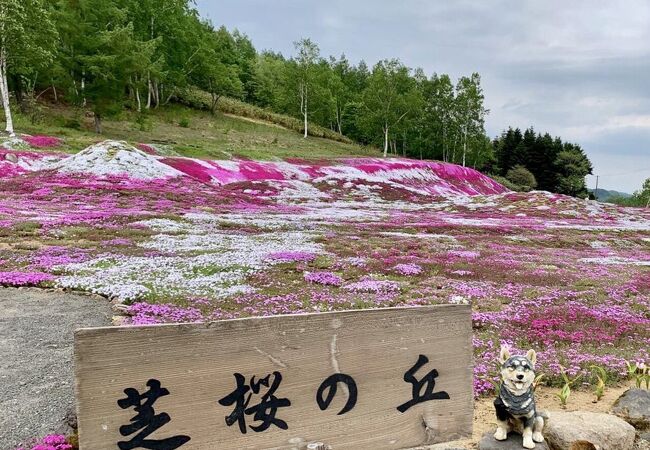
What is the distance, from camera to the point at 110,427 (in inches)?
120

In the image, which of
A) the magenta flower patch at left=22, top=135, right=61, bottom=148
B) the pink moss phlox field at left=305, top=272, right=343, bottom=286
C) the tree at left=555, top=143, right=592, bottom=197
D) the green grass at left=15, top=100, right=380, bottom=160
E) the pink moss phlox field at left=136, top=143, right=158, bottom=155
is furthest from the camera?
the tree at left=555, top=143, right=592, bottom=197

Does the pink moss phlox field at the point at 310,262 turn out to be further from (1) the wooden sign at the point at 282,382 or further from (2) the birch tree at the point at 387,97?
(2) the birch tree at the point at 387,97

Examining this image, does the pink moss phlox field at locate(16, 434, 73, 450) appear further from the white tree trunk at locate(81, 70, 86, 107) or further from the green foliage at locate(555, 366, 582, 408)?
the white tree trunk at locate(81, 70, 86, 107)

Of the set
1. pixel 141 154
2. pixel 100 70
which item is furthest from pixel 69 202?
pixel 100 70

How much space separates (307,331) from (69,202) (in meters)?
24.7

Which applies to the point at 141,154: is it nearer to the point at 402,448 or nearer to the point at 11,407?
the point at 11,407

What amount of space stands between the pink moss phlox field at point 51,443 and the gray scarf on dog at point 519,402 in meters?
4.19

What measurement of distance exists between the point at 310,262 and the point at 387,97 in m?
63.8

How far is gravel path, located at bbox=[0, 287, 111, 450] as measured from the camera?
16.0 feet

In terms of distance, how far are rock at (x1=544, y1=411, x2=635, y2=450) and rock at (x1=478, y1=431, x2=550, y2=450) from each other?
242 millimetres

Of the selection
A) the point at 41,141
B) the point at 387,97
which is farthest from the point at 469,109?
the point at 41,141

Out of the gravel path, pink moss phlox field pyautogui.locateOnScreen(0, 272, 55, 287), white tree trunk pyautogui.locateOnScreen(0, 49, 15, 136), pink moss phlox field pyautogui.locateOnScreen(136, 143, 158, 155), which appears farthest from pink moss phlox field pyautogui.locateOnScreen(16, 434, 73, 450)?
white tree trunk pyautogui.locateOnScreen(0, 49, 15, 136)

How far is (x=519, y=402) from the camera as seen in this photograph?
4.16 meters

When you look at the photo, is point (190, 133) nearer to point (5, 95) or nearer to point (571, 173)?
point (5, 95)
